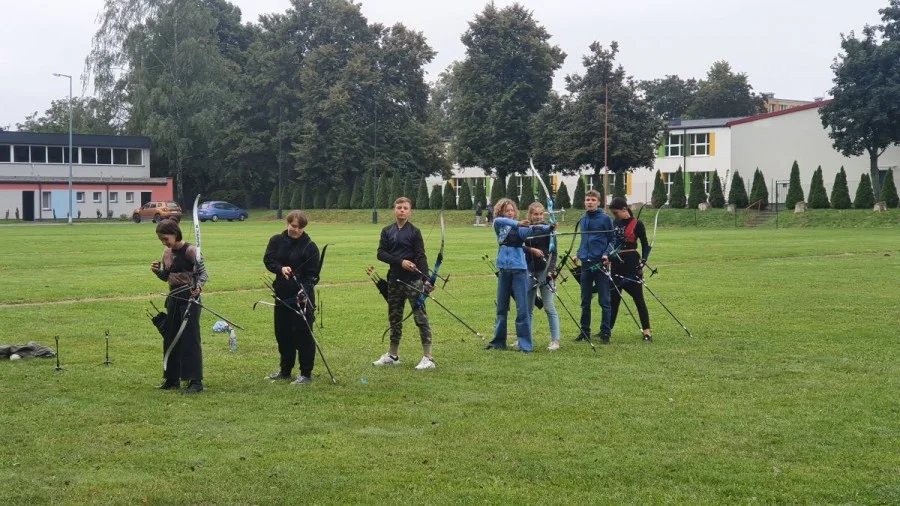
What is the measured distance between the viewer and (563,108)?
7375cm

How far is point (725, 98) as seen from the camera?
369 feet

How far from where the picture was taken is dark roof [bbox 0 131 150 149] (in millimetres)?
88556

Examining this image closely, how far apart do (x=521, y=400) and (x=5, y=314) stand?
11.0 meters

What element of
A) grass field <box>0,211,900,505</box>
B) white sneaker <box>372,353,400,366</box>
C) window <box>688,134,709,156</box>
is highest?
window <box>688,134,709,156</box>

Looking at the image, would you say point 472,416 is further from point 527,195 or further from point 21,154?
point 21,154

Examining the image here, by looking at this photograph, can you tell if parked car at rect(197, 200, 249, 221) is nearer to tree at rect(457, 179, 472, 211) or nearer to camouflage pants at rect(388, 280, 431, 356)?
tree at rect(457, 179, 472, 211)

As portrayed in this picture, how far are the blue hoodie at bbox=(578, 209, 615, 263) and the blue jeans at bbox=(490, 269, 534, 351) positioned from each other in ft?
3.82

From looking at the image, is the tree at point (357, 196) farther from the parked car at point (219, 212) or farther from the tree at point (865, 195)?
the tree at point (865, 195)

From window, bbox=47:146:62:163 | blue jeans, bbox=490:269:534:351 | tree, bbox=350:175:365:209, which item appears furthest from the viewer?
window, bbox=47:146:62:163

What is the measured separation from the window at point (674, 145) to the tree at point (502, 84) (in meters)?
10.8

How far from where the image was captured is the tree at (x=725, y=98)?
112000 millimetres

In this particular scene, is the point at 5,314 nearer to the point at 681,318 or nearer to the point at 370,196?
the point at 681,318

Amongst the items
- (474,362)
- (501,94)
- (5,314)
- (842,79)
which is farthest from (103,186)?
(474,362)

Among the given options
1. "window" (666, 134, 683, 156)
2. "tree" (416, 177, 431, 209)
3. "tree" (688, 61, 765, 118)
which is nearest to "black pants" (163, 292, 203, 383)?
"tree" (416, 177, 431, 209)
